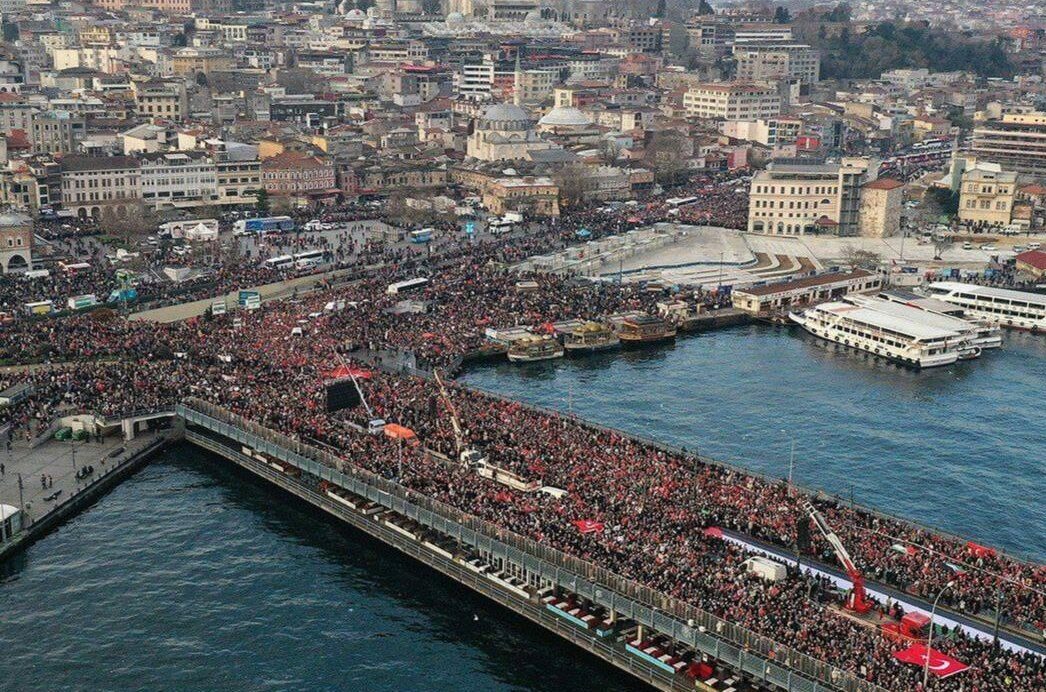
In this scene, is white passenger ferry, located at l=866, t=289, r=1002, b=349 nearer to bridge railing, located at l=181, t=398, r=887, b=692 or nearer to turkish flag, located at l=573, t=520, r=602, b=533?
turkish flag, located at l=573, t=520, r=602, b=533

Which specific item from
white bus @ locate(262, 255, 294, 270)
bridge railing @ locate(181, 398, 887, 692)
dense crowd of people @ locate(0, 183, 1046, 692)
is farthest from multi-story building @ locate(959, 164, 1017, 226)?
bridge railing @ locate(181, 398, 887, 692)

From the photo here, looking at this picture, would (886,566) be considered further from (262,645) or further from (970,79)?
(970,79)

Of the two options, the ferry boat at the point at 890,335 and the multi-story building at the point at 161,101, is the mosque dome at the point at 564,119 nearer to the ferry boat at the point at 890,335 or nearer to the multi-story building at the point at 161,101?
the multi-story building at the point at 161,101

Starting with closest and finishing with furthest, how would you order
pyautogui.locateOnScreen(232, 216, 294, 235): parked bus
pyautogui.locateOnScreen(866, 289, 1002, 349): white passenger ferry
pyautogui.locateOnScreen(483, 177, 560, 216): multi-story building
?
1. pyautogui.locateOnScreen(866, 289, 1002, 349): white passenger ferry
2. pyautogui.locateOnScreen(232, 216, 294, 235): parked bus
3. pyautogui.locateOnScreen(483, 177, 560, 216): multi-story building

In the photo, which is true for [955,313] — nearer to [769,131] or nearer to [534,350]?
[534,350]

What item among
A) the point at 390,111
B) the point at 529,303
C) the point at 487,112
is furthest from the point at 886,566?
the point at 390,111

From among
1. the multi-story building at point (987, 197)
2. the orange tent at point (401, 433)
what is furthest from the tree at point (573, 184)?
the orange tent at point (401, 433)
